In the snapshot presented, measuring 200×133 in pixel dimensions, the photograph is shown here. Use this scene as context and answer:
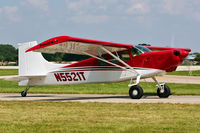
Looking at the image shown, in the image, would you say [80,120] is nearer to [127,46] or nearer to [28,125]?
Result: [28,125]

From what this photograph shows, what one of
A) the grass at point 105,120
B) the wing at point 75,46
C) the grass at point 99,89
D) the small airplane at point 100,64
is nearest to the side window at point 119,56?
the small airplane at point 100,64

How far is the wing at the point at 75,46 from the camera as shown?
51.2 ft

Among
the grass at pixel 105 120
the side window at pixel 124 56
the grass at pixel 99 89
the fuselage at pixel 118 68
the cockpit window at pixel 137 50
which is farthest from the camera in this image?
the grass at pixel 99 89

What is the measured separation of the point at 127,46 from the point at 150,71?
1630mm

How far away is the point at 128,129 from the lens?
8664mm

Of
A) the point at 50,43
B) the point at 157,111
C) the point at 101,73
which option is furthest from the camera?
the point at 101,73

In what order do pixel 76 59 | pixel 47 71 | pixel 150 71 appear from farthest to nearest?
pixel 76 59 → pixel 47 71 → pixel 150 71

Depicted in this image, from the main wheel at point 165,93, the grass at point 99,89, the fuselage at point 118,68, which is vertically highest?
the fuselage at point 118,68

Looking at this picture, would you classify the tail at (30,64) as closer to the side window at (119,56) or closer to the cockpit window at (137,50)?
the side window at (119,56)

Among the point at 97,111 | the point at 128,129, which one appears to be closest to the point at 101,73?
the point at 97,111

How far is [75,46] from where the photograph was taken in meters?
17.0

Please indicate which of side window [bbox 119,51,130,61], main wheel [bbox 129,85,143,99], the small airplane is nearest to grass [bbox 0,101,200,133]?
main wheel [bbox 129,85,143,99]

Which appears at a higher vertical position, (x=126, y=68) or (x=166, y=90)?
(x=126, y=68)

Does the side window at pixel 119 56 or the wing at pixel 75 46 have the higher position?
the wing at pixel 75 46
